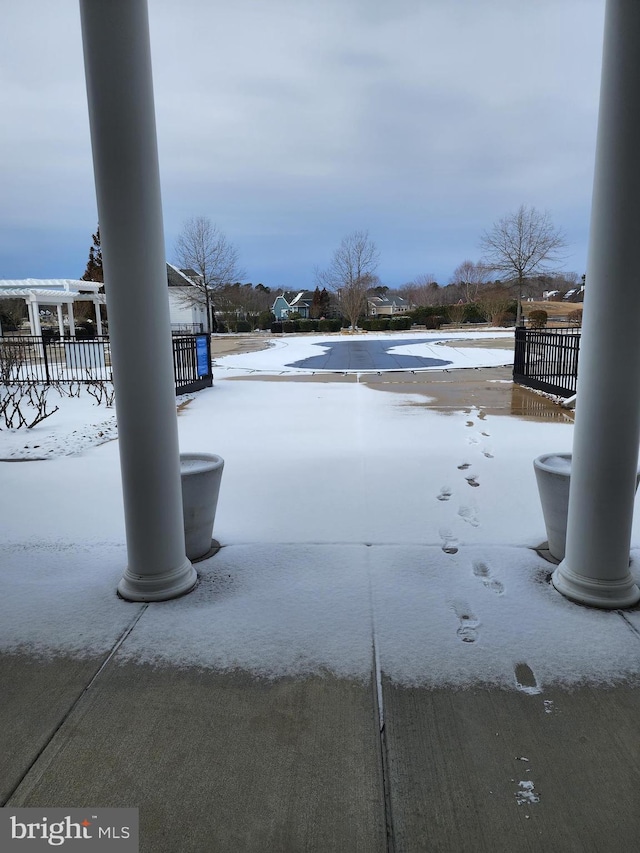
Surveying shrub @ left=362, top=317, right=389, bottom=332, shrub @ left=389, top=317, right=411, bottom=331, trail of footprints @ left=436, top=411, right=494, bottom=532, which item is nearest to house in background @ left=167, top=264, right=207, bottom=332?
shrub @ left=362, top=317, right=389, bottom=332

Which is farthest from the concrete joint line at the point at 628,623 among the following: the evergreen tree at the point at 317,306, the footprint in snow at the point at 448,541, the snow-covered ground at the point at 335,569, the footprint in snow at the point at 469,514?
the evergreen tree at the point at 317,306

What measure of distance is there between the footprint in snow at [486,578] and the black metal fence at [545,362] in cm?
789

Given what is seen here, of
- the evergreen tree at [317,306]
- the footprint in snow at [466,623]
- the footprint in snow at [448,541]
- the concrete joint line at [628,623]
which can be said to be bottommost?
the footprint in snow at [448,541]

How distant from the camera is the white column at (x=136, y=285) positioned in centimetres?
284

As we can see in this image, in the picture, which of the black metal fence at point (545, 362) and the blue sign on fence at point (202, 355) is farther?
the blue sign on fence at point (202, 355)

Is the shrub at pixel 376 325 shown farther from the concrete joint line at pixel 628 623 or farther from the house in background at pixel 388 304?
the concrete joint line at pixel 628 623

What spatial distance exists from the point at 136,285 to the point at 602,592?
3.01 m

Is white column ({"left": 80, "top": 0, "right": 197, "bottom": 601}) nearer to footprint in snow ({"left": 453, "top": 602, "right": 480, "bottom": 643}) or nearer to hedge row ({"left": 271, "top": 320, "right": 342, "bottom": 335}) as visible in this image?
footprint in snow ({"left": 453, "top": 602, "right": 480, "bottom": 643})

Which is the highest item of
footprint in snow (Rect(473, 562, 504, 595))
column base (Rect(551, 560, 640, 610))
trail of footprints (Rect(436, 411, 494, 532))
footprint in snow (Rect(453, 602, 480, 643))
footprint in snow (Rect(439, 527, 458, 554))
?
column base (Rect(551, 560, 640, 610))

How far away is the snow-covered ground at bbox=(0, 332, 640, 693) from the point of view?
2799 mm

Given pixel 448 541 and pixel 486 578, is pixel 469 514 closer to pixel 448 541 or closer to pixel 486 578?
pixel 448 541

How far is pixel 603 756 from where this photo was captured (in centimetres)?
214

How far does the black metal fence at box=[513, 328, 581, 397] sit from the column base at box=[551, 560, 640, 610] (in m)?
8.09

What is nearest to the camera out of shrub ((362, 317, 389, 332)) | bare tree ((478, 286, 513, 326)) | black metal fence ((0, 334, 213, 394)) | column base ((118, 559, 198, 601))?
column base ((118, 559, 198, 601))
